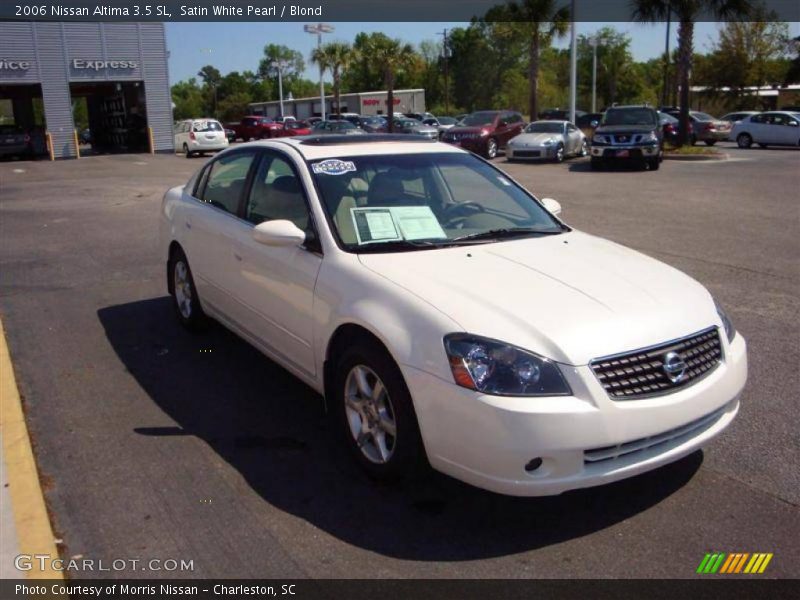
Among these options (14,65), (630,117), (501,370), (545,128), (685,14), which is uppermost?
(685,14)

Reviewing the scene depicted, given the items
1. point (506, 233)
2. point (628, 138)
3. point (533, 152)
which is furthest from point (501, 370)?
point (533, 152)

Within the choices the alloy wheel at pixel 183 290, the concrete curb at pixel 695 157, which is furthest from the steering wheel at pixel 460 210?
the concrete curb at pixel 695 157

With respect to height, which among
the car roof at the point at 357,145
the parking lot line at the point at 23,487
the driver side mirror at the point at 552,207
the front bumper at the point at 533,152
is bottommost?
the parking lot line at the point at 23,487

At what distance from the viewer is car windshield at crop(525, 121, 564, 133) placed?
25438mm

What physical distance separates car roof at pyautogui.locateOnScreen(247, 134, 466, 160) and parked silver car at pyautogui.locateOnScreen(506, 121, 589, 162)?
64.8 ft

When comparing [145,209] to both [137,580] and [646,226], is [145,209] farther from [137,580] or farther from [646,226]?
[137,580]

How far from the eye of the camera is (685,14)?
85.3 ft

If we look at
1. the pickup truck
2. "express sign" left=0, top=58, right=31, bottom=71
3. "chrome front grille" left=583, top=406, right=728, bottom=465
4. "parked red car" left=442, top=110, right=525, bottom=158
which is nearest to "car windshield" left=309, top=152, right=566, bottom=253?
"chrome front grille" left=583, top=406, right=728, bottom=465

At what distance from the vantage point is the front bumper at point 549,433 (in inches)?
122

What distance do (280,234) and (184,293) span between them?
239 cm

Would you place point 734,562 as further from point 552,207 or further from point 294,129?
point 294,129

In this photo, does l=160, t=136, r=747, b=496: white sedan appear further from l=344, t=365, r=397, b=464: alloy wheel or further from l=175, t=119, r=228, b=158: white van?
l=175, t=119, r=228, b=158: white van

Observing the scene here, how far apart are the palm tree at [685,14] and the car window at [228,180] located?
2389cm

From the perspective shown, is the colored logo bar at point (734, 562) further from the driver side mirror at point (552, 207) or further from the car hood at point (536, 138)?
the car hood at point (536, 138)
